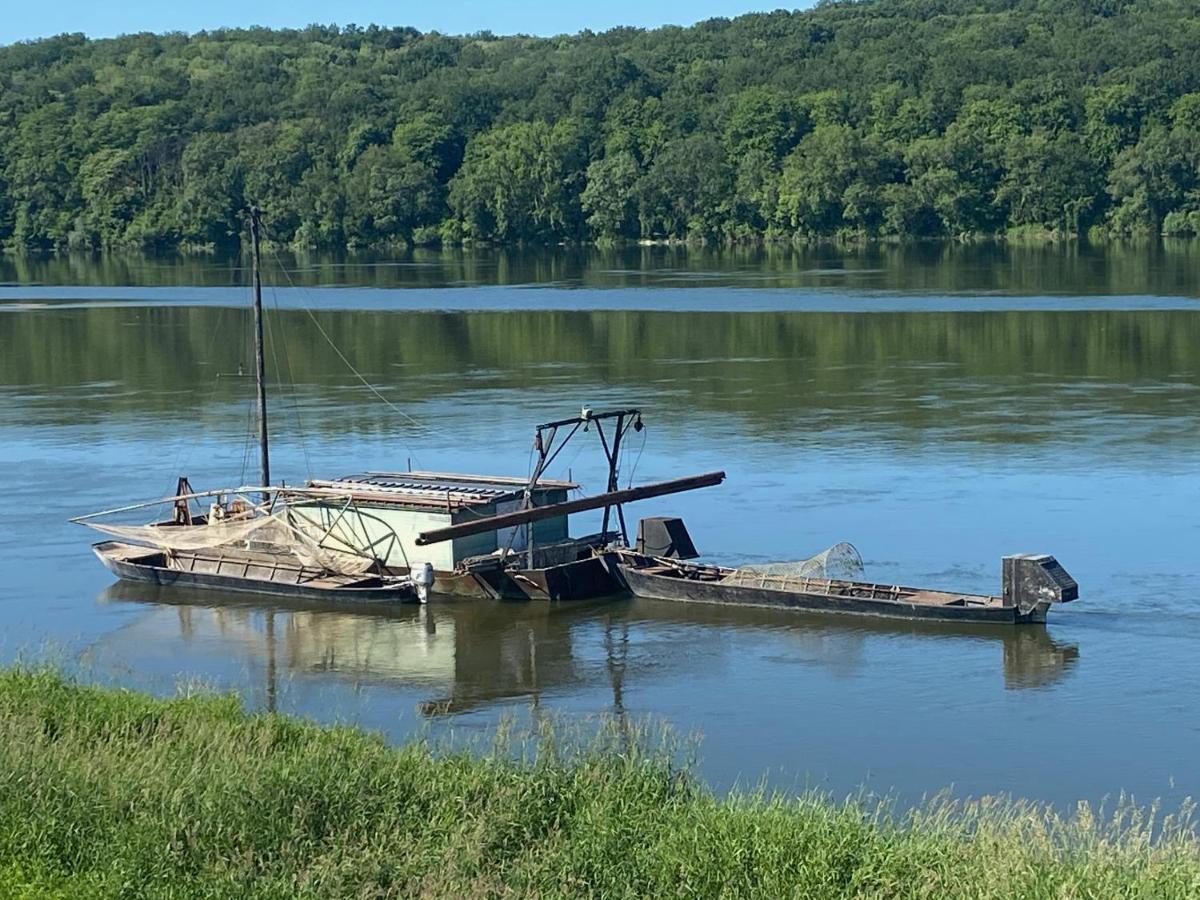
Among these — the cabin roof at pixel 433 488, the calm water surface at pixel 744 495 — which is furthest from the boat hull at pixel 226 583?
the cabin roof at pixel 433 488

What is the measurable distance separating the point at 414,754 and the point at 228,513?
1640 cm

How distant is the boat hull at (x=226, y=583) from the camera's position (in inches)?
1225

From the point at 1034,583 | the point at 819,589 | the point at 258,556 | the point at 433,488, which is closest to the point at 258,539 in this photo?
the point at 258,556

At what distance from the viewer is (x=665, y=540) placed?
105 ft

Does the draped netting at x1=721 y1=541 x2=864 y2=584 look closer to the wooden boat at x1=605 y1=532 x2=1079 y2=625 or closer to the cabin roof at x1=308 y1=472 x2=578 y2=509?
the wooden boat at x1=605 y1=532 x2=1079 y2=625

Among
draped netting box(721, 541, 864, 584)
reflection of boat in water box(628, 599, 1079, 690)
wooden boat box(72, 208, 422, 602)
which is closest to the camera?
reflection of boat in water box(628, 599, 1079, 690)

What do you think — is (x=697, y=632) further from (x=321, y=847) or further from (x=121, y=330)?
(x=121, y=330)

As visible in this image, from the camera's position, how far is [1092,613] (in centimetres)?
2912

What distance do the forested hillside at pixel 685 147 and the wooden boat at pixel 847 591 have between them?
11091 cm

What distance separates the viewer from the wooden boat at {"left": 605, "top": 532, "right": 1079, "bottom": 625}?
28.0m

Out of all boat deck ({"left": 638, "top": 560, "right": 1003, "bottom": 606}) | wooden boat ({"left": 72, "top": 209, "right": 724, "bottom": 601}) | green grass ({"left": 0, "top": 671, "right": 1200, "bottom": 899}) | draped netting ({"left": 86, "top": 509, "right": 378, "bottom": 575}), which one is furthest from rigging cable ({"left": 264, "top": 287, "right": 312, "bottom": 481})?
green grass ({"left": 0, "top": 671, "right": 1200, "bottom": 899})

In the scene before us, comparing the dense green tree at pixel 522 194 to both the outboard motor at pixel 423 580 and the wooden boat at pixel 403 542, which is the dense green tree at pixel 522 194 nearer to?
the wooden boat at pixel 403 542

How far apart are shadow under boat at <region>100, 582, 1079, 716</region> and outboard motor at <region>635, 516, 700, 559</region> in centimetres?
109

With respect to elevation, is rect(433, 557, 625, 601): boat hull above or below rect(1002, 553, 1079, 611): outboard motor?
below
